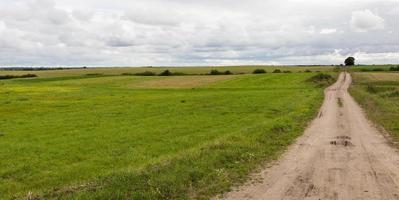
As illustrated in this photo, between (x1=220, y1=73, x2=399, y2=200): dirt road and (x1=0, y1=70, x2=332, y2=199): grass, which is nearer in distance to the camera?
(x1=220, y1=73, x2=399, y2=200): dirt road

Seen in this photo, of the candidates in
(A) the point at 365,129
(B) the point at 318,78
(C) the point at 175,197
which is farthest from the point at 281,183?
(B) the point at 318,78

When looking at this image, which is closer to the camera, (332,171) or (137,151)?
(332,171)

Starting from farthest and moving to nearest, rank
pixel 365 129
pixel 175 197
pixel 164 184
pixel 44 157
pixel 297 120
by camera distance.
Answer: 1. pixel 297 120
2. pixel 365 129
3. pixel 44 157
4. pixel 164 184
5. pixel 175 197

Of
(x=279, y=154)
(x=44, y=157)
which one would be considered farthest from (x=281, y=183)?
(x=44, y=157)

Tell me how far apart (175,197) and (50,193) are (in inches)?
136

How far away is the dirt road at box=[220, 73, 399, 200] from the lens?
11992mm

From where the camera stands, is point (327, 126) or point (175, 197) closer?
point (175, 197)

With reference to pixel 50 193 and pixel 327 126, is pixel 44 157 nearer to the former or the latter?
pixel 50 193

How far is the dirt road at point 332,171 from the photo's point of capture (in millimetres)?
11992

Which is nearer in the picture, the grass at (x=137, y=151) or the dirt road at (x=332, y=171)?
the dirt road at (x=332, y=171)

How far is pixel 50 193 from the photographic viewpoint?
483 inches

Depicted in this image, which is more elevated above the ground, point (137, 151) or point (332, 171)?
point (332, 171)

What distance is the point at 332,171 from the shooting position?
1485 cm

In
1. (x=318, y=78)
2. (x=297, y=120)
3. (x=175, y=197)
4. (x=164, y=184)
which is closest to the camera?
(x=175, y=197)
